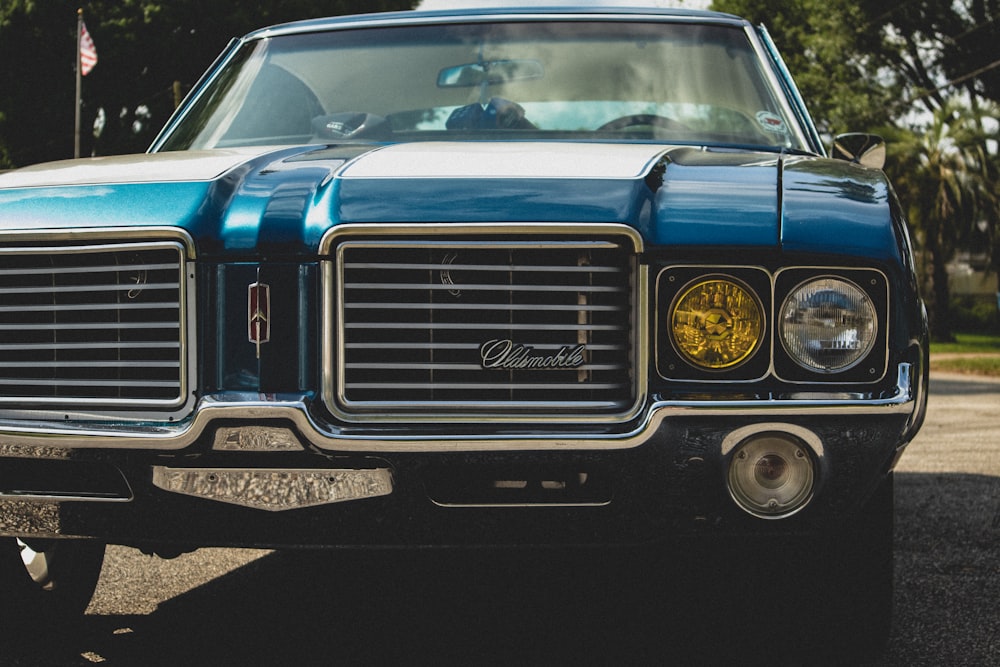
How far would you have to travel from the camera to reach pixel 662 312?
2455 mm

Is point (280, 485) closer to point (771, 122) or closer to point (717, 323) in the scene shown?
point (717, 323)

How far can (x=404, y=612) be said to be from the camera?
3.88 metres

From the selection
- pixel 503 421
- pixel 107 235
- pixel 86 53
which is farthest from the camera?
pixel 86 53

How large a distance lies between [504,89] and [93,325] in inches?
66.4

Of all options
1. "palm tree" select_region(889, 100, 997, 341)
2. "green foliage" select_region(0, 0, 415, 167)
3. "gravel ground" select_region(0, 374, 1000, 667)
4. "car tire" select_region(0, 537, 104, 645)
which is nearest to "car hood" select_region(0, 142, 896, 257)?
"gravel ground" select_region(0, 374, 1000, 667)

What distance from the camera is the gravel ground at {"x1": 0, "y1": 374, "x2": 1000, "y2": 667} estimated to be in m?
3.34

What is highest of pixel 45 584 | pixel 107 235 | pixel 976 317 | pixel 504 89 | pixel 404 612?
pixel 504 89

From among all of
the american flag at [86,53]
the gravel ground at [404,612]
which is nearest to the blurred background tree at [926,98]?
the american flag at [86,53]

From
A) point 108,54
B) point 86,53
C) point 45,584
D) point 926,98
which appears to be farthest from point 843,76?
point 45,584

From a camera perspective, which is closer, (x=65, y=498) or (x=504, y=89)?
(x=65, y=498)

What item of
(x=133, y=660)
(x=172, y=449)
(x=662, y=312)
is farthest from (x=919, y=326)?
(x=133, y=660)

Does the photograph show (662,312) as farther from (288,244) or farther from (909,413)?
(288,244)

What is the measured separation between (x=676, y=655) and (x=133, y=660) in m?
1.47

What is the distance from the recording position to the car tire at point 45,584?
335 cm
